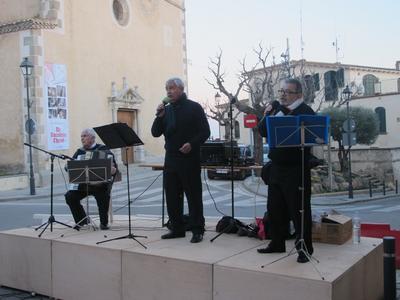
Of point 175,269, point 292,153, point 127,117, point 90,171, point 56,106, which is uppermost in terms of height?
point 56,106

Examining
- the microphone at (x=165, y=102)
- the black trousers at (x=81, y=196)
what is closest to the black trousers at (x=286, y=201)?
the microphone at (x=165, y=102)

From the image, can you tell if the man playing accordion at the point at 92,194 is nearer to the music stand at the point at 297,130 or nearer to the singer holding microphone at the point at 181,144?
the singer holding microphone at the point at 181,144

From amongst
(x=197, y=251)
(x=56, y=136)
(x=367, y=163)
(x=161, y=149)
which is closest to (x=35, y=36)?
(x=56, y=136)

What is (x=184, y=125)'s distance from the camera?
591cm

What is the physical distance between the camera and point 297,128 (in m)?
4.59

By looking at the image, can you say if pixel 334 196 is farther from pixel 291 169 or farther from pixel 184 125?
pixel 291 169

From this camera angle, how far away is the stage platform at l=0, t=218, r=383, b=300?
434 centimetres

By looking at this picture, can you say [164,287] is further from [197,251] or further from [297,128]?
[297,128]

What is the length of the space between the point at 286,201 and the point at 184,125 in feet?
5.06

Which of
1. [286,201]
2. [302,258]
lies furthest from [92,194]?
[302,258]

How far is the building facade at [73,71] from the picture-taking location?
22719mm

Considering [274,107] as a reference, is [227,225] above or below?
below

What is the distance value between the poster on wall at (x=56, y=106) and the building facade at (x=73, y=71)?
43 millimetres

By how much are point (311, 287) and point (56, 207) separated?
43.0 ft
